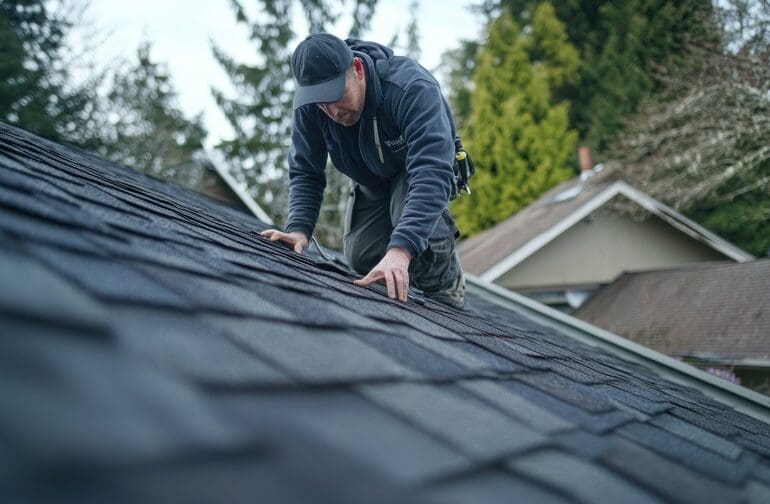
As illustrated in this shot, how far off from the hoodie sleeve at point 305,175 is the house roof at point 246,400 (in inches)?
58.6

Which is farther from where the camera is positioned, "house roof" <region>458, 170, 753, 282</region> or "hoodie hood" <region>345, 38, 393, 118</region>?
"house roof" <region>458, 170, 753, 282</region>

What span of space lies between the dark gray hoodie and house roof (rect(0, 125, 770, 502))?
860 mm

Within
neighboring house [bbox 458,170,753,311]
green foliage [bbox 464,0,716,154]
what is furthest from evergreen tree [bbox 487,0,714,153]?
neighboring house [bbox 458,170,753,311]

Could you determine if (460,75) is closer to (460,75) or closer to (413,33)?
(460,75)

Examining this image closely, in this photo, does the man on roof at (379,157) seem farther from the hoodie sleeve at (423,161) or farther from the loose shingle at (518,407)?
the loose shingle at (518,407)

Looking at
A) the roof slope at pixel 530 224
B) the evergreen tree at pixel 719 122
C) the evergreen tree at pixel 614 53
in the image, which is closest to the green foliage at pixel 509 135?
the evergreen tree at pixel 614 53

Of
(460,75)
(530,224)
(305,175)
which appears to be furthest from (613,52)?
(305,175)

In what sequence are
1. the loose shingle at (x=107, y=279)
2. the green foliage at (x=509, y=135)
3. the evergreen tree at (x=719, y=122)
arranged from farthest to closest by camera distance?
the green foliage at (x=509, y=135)
the evergreen tree at (x=719, y=122)
the loose shingle at (x=107, y=279)

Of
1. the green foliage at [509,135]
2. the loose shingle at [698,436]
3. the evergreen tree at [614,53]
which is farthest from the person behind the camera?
the green foliage at [509,135]

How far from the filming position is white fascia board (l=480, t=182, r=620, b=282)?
11.1m

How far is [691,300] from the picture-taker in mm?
10531

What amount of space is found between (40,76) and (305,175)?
1429 cm

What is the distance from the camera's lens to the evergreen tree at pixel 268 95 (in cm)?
2236

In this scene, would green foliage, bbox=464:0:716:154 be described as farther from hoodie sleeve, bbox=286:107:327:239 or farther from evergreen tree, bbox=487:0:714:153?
hoodie sleeve, bbox=286:107:327:239
